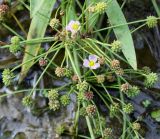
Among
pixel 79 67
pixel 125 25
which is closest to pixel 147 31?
pixel 125 25

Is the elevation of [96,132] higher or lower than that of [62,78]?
lower

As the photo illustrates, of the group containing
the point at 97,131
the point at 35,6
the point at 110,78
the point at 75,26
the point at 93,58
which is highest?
the point at 35,6

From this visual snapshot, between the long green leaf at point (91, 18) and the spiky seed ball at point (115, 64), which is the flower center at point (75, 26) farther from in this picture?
the spiky seed ball at point (115, 64)

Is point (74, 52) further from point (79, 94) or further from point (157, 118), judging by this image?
point (157, 118)

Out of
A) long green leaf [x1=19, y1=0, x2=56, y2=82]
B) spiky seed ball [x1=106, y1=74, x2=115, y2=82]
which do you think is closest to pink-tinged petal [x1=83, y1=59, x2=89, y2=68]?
spiky seed ball [x1=106, y1=74, x2=115, y2=82]

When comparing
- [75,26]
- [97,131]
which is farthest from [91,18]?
[97,131]

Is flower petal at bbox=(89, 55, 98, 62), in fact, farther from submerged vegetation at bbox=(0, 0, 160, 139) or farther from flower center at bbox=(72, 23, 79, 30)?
flower center at bbox=(72, 23, 79, 30)

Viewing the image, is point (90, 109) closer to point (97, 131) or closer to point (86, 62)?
point (97, 131)
